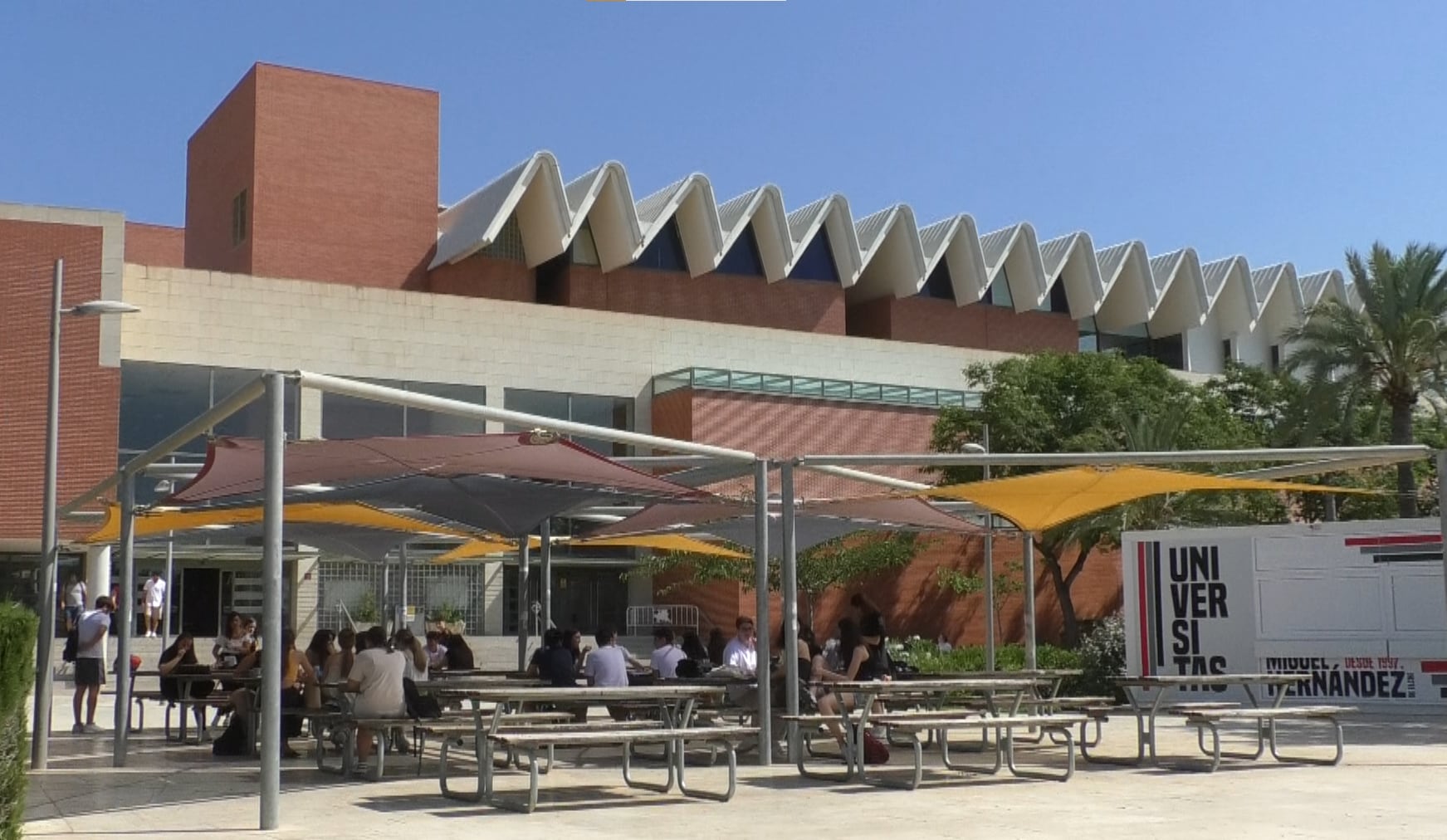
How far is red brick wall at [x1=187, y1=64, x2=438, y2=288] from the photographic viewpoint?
4294 cm

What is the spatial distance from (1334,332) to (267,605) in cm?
2548

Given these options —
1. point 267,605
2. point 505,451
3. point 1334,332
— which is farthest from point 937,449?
point 267,605

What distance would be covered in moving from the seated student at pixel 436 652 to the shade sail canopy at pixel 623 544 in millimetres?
1445

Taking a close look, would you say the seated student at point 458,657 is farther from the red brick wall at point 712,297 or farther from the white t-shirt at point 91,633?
the red brick wall at point 712,297

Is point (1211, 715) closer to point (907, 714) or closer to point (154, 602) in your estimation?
point (907, 714)

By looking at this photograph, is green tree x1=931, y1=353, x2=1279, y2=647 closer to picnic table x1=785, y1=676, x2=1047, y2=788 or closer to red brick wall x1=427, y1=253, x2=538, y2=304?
red brick wall x1=427, y1=253, x2=538, y2=304

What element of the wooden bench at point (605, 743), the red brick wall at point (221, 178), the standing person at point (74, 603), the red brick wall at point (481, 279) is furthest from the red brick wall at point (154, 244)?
the wooden bench at point (605, 743)

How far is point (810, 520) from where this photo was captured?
59.4 feet

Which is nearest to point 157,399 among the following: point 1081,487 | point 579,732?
point 1081,487

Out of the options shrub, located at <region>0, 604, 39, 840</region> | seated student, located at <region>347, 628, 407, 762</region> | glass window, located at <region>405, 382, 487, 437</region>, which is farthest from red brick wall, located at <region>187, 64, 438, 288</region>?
shrub, located at <region>0, 604, 39, 840</region>

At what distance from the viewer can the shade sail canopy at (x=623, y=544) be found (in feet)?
67.6

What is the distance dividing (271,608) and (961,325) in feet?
152

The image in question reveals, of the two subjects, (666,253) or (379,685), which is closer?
(379,685)

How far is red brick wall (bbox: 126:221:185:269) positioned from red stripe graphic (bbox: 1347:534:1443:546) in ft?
155
